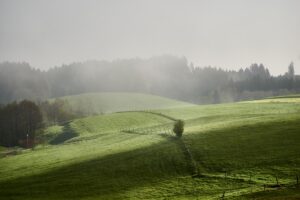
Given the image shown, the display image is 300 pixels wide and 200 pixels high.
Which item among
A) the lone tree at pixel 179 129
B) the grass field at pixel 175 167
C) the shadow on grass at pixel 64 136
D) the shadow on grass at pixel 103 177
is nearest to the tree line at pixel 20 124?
the shadow on grass at pixel 64 136

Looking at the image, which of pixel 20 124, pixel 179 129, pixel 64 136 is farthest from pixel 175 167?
pixel 20 124

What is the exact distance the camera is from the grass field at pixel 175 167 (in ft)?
186

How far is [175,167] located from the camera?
6962cm

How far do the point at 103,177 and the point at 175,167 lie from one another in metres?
14.5

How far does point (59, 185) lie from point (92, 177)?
21.6 feet

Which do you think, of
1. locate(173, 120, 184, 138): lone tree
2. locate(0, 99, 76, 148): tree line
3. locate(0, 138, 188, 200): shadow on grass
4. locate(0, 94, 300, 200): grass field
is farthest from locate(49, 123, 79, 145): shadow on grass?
locate(173, 120, 184, 138): lone tree

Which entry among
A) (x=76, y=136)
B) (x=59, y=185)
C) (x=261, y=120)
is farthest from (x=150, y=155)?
(x=76, y=136)

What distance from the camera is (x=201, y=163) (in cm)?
6869

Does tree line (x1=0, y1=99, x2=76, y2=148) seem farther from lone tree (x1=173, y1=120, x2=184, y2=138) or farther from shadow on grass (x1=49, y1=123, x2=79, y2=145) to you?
lone tree (x1=173, y1=120, x2=184, y2=138)

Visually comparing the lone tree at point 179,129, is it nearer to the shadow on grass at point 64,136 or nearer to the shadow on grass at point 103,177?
the shadow on grass at point 103,177

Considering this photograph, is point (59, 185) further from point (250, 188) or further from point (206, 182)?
point (250, 188)

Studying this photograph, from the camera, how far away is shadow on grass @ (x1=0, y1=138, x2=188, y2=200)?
63438 mm

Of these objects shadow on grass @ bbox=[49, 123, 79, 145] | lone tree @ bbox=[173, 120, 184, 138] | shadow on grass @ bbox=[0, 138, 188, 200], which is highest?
lone tree @ bbox=[173, 120, 184, 138]

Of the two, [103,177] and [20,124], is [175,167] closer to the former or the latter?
[103,177]
